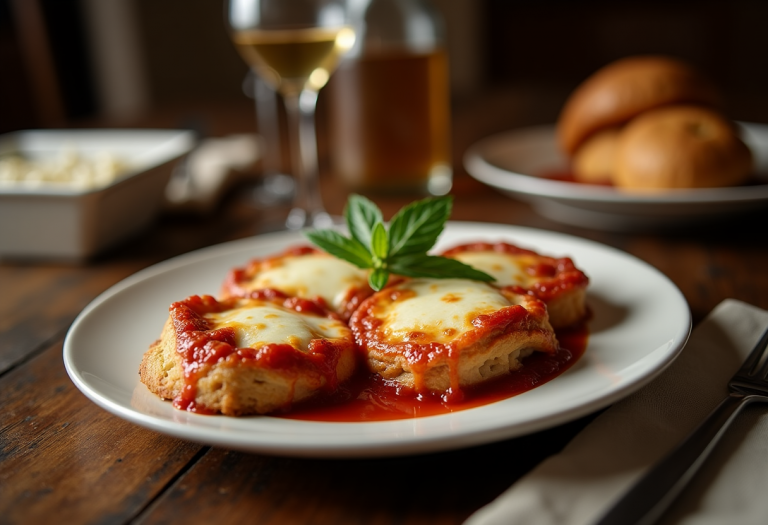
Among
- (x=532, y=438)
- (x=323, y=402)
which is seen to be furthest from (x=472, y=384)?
(x=323, y=402)

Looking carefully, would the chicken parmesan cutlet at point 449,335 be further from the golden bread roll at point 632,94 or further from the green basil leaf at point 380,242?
the golden bread roll at point 632,94

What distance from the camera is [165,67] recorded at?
25.2 ft

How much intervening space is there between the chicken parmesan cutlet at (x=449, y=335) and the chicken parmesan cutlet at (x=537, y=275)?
8 cm

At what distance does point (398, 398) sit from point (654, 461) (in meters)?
0.41

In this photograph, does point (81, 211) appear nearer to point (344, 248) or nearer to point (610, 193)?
point (344, 248)

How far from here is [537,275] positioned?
1561mm

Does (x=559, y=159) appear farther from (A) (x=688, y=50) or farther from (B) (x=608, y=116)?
(A) (x=688, y=50)

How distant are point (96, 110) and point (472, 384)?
6.97 meters

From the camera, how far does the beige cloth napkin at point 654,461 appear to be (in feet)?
3.12

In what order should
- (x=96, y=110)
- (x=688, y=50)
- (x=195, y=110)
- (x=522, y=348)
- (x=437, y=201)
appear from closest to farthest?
1. (x=522, y=348)
2. (x=437, y=201)
3. (x=195, y=110)
4. (x=96, y=110)
5. (x=688, y=50)

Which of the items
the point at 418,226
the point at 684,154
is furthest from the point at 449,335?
the point at 684,154

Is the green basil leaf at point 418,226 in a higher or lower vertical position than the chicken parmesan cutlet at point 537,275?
higher

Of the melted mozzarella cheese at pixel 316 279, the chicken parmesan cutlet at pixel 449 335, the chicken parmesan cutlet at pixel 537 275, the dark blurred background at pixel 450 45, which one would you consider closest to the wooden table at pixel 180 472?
the chicken parmesan cutlet at pixel 449 335

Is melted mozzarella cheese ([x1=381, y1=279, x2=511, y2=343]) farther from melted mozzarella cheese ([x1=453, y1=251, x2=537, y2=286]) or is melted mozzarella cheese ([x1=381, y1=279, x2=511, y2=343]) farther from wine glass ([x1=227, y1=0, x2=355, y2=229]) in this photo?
wine glass ([x1=227, y1=0, x2=355, y2=229])
